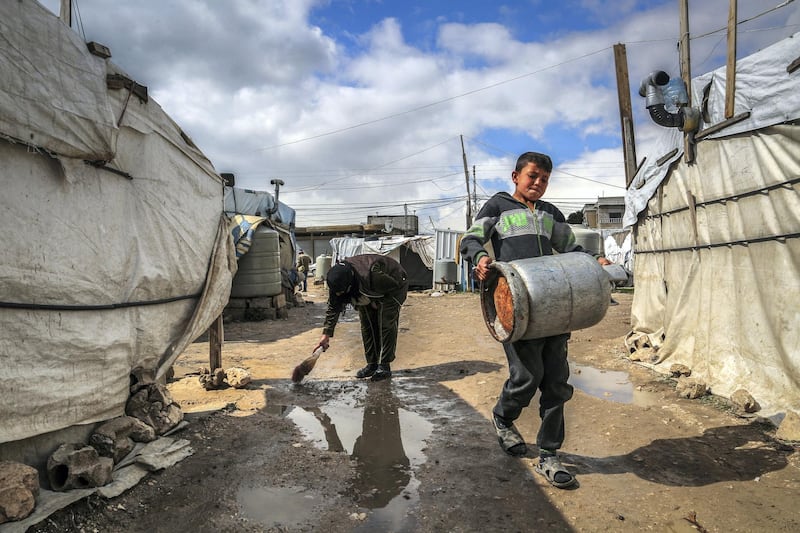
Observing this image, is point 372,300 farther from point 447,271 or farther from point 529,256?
point 447,271

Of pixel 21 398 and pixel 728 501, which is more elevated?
pixel 21 398

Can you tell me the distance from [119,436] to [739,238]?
527 centimetres

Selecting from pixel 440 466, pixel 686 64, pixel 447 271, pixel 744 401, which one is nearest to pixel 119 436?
pixel 440 466

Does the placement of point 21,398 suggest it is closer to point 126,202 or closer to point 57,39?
point 126,202

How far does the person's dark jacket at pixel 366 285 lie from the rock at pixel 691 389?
2951 mm

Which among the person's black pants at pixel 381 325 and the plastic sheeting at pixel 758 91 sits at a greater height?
the plastic sheeting at pixel 758 91

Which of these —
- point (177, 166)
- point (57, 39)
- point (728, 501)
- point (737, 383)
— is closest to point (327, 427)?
point (177, 166)

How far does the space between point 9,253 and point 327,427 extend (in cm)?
245

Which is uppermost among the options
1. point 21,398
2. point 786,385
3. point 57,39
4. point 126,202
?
point 57,39

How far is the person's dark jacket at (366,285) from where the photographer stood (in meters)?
5.26

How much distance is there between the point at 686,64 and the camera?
5.70 m

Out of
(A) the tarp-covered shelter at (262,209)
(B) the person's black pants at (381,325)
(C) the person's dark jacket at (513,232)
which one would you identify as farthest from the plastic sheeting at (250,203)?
(C) the person's dark jacket at (513,232)

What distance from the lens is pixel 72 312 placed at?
274cm

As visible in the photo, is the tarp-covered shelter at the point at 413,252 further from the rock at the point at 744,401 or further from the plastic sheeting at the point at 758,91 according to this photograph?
the rock at the point at 744,401
